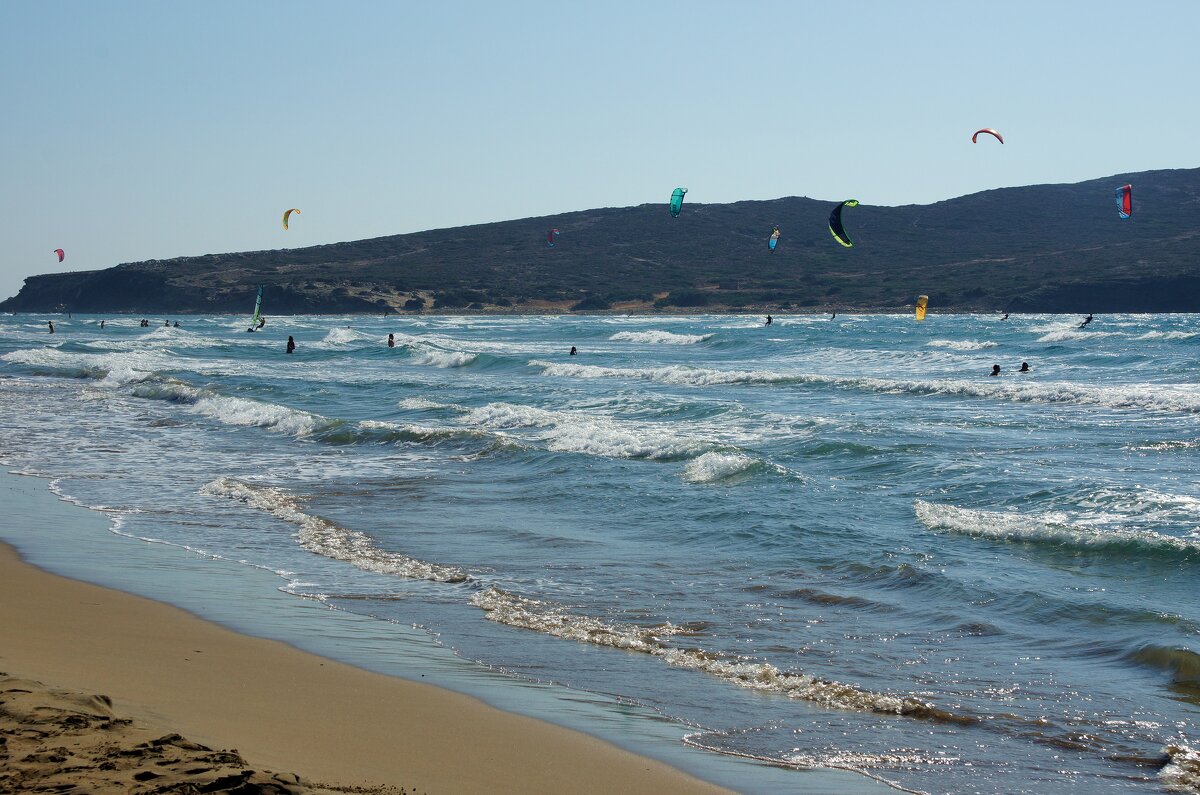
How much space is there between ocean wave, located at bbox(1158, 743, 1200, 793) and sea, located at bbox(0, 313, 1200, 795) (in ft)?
0.05

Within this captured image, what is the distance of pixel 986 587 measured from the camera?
8688mm

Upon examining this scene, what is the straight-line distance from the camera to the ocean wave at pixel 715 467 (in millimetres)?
13938

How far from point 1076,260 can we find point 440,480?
371ft

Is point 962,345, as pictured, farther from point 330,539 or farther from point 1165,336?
point 330,539

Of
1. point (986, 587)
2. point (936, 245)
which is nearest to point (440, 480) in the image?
point (986, 587)

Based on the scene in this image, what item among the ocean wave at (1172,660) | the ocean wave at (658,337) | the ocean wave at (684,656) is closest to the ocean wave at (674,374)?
the ocean wave at (658,337)

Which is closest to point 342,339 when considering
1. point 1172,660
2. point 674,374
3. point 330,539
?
point 674,374

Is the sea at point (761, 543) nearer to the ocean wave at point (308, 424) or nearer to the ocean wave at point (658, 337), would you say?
the ocean wave at point (308, 424)

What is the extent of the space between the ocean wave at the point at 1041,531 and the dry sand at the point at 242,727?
6.49m

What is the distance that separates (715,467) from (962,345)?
34.5 meters

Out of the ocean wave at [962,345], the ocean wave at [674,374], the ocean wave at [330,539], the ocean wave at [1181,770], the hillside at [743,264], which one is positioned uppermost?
the hillside at [743,264]

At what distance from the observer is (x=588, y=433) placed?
17469 mm

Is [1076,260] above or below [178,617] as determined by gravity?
above

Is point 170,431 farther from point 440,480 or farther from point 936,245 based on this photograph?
point 936,245
